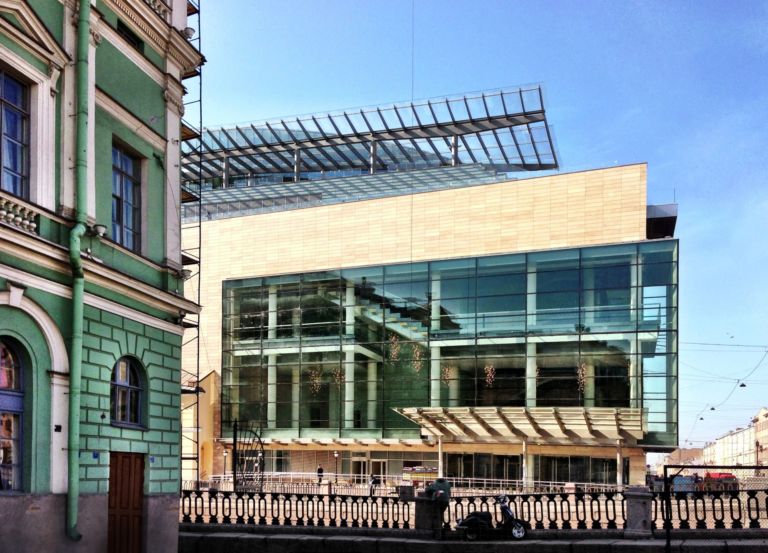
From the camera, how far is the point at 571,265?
45.8m

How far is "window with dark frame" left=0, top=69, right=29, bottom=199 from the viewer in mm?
14047

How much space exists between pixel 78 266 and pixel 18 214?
1.42 metres

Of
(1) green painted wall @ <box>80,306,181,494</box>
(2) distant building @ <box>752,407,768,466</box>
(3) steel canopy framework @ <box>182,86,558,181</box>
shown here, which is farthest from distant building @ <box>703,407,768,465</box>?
(1) green painted wall @ <box>80,306,181,494</box>

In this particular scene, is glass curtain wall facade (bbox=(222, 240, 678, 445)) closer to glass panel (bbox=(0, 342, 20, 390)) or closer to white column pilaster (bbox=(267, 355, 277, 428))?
white column pilaster (bbox=(267, 355, 277, 428))

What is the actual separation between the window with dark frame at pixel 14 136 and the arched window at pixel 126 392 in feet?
13.1

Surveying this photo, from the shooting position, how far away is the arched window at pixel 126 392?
1664 centimetres

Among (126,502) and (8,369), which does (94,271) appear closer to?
(8,369)

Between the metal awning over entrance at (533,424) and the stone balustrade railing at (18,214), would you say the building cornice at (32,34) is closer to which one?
the stone balustrade railing at (18,214)

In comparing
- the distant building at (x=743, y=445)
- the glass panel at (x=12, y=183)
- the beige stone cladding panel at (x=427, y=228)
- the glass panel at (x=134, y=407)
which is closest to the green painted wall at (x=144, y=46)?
the glass panel at (x=12, y=183)

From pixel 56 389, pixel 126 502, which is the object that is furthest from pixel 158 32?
pixel 126 502

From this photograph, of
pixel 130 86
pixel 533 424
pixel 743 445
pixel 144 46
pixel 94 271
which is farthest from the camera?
pixel 743 445

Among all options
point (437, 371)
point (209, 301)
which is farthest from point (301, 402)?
point (209, 301)

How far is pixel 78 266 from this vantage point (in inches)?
585

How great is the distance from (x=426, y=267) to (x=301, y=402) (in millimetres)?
10910
